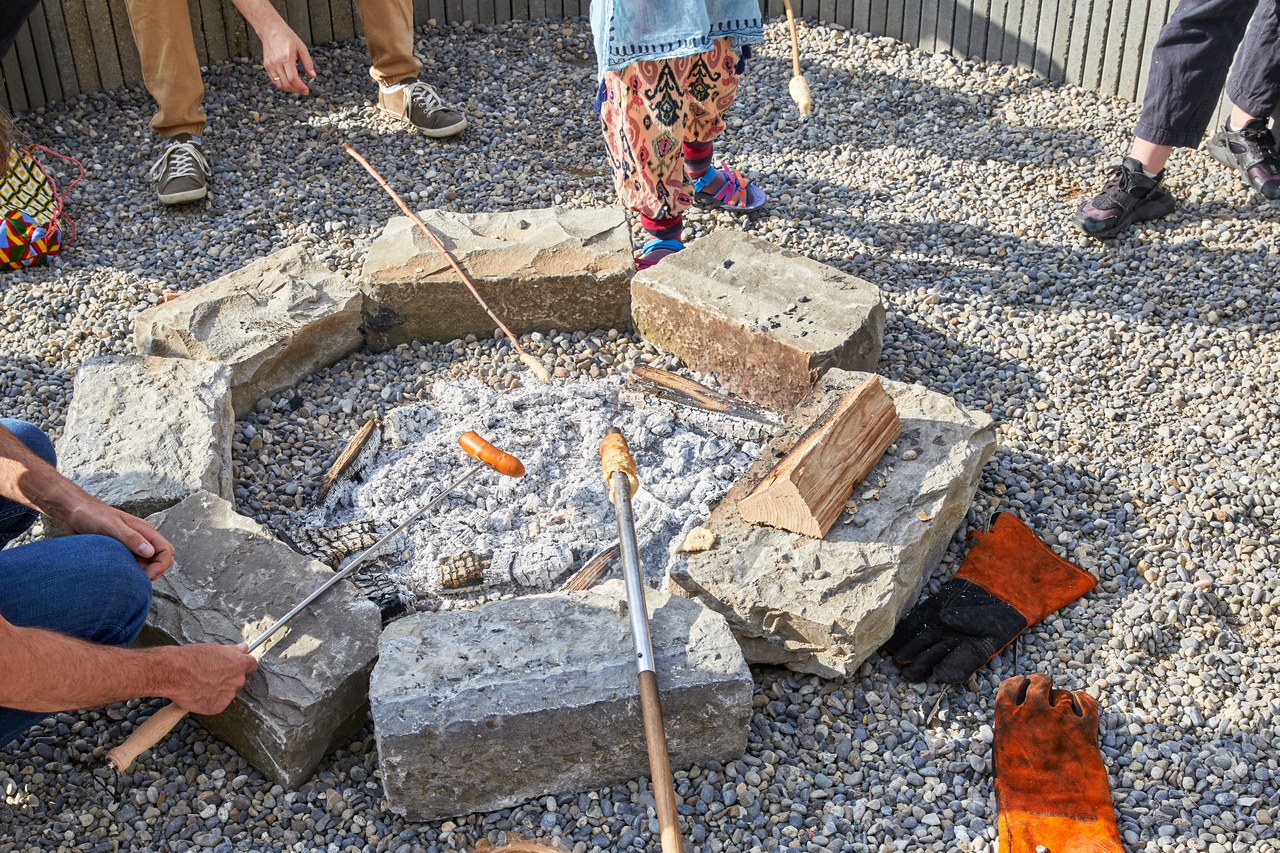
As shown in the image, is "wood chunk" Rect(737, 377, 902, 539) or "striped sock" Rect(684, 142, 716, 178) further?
"striped sock" Rect(684, 142, 716, 178)

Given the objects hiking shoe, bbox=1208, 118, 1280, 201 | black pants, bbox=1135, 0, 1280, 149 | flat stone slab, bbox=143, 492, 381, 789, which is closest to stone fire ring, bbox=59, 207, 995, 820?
flat stone slab, bbox=143, 492, 381, 789

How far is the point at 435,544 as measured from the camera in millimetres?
3305

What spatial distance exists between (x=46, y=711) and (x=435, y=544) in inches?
46.0

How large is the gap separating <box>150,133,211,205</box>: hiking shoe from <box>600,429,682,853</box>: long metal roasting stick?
8.95 feet

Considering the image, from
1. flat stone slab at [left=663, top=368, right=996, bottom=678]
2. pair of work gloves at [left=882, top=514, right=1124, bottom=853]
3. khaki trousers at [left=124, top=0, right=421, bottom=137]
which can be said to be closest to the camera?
pair of work gloves at [left=882, top=514, right=1124, bottom=853]

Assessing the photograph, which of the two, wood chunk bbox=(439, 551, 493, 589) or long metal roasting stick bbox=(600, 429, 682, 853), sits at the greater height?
long metal roasting stick bbox=(600, 429, 682, 853)

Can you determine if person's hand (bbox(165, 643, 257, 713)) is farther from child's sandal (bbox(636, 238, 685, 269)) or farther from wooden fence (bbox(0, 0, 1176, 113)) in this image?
wooden fence (bbox(0, 0, 1176, 113))

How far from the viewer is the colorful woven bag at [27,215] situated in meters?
4.52

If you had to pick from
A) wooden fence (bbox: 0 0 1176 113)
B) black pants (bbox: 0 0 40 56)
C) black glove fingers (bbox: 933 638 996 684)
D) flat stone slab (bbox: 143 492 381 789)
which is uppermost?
black pants (bbox: 0 0 40 56)

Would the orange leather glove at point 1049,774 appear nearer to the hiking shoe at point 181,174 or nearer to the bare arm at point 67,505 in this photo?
the bare arm at point 67,505

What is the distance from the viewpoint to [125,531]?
2.79 meters

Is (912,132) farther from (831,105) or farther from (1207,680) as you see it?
(1207,680)

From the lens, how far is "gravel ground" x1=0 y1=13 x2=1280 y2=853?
2.68m

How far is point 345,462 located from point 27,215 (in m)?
1.97
